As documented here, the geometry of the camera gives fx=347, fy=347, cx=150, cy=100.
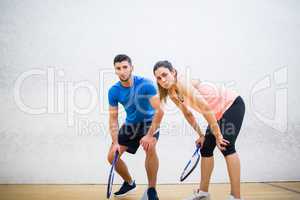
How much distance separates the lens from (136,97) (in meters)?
2.58

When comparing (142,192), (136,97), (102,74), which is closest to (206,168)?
(136,97)

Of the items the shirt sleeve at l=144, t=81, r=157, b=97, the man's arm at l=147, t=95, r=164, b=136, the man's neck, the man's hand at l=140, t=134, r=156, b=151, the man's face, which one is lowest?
the man's hand at l=140, t=134, r=156, b=151

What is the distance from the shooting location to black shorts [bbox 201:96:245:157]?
2137 millimetres

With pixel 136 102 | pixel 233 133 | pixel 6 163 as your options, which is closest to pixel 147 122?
pixel 136 102

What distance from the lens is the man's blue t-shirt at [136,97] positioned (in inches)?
101

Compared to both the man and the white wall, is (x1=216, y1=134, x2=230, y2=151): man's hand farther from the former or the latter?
the white wall

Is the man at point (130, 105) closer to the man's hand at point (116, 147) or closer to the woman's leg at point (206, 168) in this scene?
the man's hand at point (116, 147)

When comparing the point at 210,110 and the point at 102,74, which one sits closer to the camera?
the point at 210,110

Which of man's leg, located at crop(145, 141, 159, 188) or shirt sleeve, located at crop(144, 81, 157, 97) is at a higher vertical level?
shirt sleeve, located at crop(144, 81, 157, 97)

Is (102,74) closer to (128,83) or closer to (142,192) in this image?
(128,83)

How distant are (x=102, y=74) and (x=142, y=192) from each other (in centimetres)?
124

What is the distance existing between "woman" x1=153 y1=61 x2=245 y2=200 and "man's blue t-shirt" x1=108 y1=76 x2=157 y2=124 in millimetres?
227

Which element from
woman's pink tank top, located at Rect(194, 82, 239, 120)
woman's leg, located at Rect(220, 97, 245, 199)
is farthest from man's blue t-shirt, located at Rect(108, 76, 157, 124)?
woman's leg, located at Rect(220, 97, 245, 199)

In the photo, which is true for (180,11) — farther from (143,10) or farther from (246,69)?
(246,69)
